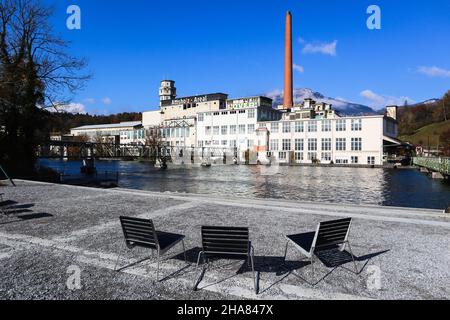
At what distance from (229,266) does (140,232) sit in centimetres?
189

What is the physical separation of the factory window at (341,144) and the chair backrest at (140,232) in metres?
74.0

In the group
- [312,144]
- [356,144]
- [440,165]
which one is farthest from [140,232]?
[312,144]

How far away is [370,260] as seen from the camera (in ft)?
21.1

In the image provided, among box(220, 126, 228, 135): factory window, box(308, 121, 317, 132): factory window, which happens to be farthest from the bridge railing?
box(220, 126, 228, 135): factory window

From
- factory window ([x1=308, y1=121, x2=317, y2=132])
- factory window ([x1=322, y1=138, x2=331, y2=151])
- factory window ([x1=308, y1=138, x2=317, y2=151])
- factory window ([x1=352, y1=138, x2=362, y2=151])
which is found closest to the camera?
factory window ([x1=352, y1=138, x2=362, y2=151])

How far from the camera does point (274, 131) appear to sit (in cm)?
8375

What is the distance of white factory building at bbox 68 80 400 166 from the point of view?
71.3 meters

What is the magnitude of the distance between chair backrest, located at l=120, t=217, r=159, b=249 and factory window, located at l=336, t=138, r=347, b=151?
243 feet

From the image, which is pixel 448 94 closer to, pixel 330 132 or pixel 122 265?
pixel 330 132

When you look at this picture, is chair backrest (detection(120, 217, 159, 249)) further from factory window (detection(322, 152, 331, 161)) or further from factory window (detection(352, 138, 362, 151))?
factory window (detection(322, 152, 331, 161))

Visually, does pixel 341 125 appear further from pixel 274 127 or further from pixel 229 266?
pixel 229 266

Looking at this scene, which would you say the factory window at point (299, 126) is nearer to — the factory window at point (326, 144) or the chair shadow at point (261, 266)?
the factory window at point (326, 144)

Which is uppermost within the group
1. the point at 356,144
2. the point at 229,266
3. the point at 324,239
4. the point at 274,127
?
the point at 274,127
